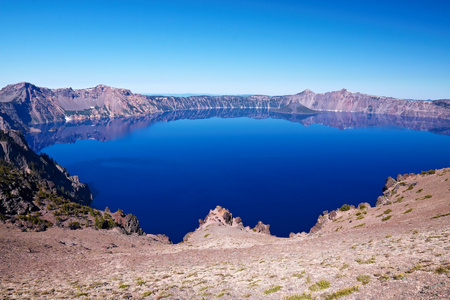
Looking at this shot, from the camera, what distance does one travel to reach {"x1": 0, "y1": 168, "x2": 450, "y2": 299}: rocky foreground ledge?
2117 cm

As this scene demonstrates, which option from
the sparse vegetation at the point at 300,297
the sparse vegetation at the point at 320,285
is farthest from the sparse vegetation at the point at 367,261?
the sparse vegetation at the point at 300,297

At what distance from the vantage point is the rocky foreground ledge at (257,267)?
Result: 21.2m

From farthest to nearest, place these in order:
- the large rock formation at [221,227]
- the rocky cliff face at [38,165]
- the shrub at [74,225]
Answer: the rocky cliff face at [38,165] < the large rock formation at [221,227] < the shrub at [74,225]

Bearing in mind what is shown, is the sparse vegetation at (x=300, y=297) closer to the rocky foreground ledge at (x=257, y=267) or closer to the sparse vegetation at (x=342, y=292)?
the rocky foreground ledge at (x=257, y=267)

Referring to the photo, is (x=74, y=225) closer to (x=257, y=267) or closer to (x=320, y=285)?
(x=257, y=267)

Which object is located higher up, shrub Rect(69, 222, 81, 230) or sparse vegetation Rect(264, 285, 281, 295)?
sparse vegetation Rect(264, 285, 281, 295)

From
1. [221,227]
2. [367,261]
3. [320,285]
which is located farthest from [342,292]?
[221,227]

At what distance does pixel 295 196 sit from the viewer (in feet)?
538

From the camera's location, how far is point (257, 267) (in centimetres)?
3152

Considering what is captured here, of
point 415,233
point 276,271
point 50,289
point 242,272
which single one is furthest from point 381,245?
point 50,289

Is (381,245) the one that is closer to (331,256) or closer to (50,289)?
(331,256)

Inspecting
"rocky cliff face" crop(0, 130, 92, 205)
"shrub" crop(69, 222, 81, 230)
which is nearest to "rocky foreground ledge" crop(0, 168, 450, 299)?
"shrub" crop(69, 222, 81, 230)

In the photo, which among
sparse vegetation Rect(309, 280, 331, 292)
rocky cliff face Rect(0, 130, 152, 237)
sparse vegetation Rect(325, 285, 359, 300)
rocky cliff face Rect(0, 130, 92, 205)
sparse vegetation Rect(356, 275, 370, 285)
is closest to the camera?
sparse vegetation Rect(325, 285, 359, 300)

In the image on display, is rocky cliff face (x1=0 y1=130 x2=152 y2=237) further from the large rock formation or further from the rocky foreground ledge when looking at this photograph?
the large rock formation
